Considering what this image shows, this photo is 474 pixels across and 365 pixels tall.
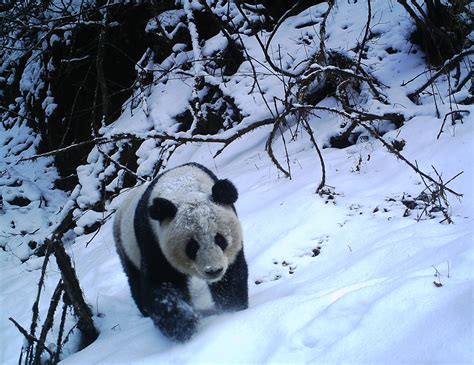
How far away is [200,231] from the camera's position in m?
3.01

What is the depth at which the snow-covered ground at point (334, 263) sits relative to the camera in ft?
6.59

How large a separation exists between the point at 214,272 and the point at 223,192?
2.02 feet

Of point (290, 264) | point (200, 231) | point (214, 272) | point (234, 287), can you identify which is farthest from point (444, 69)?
point (214, 272)

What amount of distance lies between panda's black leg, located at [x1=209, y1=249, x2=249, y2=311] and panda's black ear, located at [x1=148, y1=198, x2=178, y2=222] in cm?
64

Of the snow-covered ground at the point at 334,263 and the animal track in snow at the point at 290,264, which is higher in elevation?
the snow-covered ground at the point at 334,263

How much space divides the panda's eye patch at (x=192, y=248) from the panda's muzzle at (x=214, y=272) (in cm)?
17

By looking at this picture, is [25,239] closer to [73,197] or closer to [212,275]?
[73,197]

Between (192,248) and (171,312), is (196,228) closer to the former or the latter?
(192,248)

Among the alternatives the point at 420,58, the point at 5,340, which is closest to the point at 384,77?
the point at 420,58

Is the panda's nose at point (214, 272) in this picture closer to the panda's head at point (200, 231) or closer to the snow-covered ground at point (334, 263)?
the panda's head at point (200, 231)

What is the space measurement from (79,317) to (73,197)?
3.69 metres

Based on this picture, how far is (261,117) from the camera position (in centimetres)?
698

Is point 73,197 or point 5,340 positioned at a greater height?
point 73,197

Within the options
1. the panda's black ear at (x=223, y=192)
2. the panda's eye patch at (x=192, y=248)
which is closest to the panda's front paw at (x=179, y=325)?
the panda's eye patch at (x=192, y=248)
